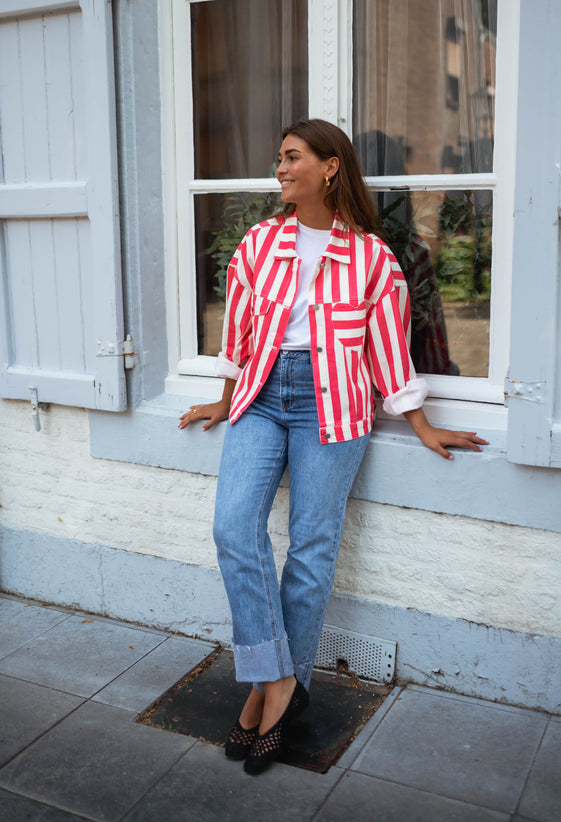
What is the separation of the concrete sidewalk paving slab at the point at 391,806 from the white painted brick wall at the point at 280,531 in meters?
0.64

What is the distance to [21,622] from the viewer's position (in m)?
3.57

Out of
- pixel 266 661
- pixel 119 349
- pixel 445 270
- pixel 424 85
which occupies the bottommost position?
pixel 266 661

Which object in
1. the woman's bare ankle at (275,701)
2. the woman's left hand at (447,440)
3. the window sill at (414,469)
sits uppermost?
the woman's left hand at (447,440)

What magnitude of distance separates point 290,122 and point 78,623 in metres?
2.18

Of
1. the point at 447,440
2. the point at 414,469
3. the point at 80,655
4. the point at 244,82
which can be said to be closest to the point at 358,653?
the point at 414,469

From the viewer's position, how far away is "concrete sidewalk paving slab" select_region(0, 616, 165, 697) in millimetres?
3107

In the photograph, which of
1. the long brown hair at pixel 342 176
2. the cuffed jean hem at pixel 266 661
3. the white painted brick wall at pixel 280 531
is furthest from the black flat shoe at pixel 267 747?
the long brown hair at pixel 342 176

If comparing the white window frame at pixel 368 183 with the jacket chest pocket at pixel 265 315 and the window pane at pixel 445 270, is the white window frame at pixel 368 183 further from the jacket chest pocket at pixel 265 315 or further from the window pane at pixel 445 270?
the jacket chest pocket at pixel 265 315

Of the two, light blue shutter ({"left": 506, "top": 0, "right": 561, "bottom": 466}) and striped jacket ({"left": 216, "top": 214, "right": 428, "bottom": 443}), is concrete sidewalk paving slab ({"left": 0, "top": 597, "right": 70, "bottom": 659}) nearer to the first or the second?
striped jacket ({"left": 216, "top": 214, "right": 428, "bottom": 443})

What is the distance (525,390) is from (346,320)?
0.59 metres

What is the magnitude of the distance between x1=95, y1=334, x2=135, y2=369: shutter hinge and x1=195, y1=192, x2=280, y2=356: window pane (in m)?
0.28

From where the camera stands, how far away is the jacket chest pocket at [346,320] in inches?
105

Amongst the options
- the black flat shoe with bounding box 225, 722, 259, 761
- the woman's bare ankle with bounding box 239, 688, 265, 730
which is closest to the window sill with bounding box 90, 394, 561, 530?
the woman's bare ankle with bounding box 239, 688, 265, 730

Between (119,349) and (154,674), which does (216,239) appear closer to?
(119,349)
